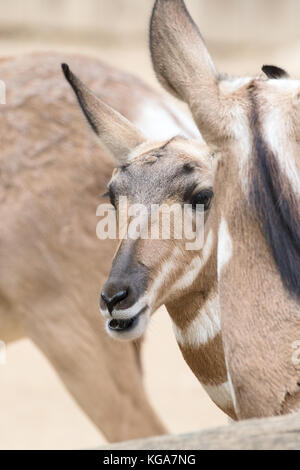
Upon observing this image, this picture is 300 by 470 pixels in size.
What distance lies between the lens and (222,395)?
4.83 ft

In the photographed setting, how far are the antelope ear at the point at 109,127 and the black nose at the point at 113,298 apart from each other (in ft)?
1.03

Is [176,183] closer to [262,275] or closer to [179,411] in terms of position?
[262,275]

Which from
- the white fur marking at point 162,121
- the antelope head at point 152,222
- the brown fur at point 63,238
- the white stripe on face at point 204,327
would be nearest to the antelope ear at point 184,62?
the antelope head at point 152,222

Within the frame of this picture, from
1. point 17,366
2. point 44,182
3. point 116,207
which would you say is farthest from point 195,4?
point 116,207

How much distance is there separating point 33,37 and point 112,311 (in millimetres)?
8278

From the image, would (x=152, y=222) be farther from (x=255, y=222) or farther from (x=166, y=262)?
(x=255, y=222)

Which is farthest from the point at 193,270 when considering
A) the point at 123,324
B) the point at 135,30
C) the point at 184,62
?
the point at 135,30

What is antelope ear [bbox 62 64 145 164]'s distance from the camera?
1.58 m

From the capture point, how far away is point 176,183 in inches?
57.7

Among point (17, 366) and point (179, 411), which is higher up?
point (179, 411)

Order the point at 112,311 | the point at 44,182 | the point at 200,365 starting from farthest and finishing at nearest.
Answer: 1. the point at 44,182
2. the point at 200,365
3. the point at 112,311

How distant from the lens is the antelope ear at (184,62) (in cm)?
125

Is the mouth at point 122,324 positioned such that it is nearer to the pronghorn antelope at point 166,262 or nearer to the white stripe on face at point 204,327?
the pronghorn antelope at point 166,262

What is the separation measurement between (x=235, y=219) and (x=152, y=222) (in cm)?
22
